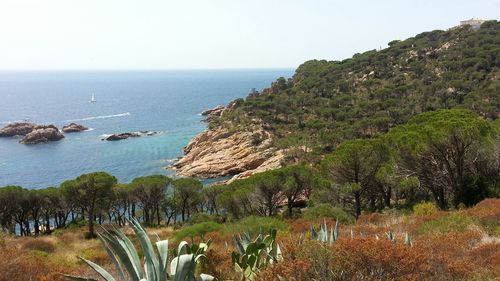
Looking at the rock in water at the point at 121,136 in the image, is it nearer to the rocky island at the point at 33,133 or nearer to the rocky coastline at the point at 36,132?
the rocky coastline at the point at 36,132

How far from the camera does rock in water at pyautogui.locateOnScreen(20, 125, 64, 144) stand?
9129 cm

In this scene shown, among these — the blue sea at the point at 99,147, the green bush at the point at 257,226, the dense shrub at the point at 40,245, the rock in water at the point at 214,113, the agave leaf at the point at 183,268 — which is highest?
the agave leaf at the point at 183,268

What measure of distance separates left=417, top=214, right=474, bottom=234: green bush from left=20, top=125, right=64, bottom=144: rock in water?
311 feet

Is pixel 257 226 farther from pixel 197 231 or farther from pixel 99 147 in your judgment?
pixel 99 147

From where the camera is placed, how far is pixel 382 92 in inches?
2714

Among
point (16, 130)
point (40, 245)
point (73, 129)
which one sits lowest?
point (73, 129)

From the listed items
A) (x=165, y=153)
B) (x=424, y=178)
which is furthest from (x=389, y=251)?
(x=165, y=153)

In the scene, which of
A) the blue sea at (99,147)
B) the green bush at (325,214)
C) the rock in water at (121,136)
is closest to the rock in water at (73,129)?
the blue sea at (99,147)

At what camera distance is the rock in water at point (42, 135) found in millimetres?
91287

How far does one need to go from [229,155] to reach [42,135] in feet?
170

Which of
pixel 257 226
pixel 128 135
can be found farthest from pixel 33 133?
pixel 257 226

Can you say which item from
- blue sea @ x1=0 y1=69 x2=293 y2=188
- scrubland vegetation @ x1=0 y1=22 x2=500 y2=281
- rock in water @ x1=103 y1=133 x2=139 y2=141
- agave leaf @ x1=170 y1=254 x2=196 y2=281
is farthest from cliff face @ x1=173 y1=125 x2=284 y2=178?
agave leaf @ x1=170 y1=254 x2=196 y2=281

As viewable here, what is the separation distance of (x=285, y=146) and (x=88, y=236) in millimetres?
35429

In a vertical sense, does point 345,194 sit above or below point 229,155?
above
